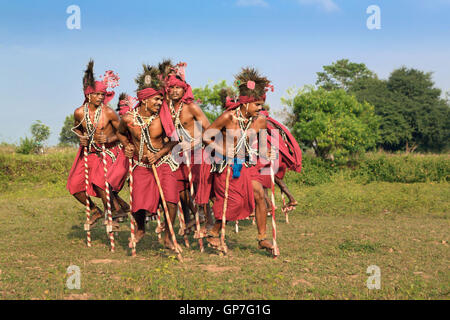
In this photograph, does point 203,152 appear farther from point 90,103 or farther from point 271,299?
point 271,299

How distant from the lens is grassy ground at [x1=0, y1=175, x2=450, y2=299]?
5.96 metres

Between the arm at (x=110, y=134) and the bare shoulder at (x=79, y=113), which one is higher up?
the bare shoulder at (x=79, y=113)

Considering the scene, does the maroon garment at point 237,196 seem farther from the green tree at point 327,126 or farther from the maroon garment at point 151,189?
the green tree at point 327,126

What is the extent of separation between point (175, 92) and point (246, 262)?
10.5 ft

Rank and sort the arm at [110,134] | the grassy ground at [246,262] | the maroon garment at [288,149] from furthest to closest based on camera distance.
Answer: the maroon garment at [288,149] → the arm at [110,134] → the grassy ground at [246,262]

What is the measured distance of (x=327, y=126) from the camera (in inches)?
899

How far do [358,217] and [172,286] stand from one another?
9012 millimetres

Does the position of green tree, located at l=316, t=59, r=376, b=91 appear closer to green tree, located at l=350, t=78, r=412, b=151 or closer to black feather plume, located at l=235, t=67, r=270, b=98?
green tree, located at l=350, t=78, r=412, b=151

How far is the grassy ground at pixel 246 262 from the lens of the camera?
5.96 m

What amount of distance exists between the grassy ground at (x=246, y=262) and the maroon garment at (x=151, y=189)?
35.2 inches

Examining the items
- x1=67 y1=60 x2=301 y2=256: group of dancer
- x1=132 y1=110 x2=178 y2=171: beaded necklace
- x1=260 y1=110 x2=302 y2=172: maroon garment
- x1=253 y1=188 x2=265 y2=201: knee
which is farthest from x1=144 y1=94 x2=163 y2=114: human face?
x1=260 y1=110 x2=302 y2=172: maroon garment

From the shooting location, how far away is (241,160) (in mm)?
7941

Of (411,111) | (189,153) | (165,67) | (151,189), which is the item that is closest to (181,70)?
(165,67)

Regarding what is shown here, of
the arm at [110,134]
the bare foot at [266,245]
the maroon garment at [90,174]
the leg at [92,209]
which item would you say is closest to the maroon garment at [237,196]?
the bare foot at [266,245]
